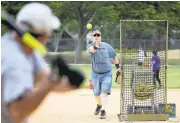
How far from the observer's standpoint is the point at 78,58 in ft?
107

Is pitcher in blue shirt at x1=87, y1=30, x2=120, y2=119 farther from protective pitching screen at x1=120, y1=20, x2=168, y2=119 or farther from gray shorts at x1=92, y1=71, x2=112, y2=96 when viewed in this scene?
protective pitching screen at x1=120, y1=20, x2=168, y2=119

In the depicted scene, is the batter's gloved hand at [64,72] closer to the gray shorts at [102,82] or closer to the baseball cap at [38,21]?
the baseball cap at [38,21]

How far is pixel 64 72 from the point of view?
2.50 m

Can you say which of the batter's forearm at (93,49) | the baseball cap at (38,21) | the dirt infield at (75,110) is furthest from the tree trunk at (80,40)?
the baseball cap at (38,21)

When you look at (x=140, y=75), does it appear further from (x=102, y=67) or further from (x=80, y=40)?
(x=80, y=40)

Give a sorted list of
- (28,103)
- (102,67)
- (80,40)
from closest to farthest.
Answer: (28,103) < (102,67) < (80,40)

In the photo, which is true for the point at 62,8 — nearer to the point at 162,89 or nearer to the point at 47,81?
the point at 162,89

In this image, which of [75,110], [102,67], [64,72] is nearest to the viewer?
[64,72]

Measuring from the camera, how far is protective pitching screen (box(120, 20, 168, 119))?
9.42m

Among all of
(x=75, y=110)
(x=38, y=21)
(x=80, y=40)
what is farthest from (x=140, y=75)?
(x=80, y=40)

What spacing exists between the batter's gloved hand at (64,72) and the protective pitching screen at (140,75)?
6.73 metres

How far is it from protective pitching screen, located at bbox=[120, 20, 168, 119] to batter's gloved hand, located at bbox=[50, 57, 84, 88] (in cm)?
673

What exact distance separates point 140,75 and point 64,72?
697 centimetres

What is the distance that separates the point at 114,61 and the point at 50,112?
1.75 m
